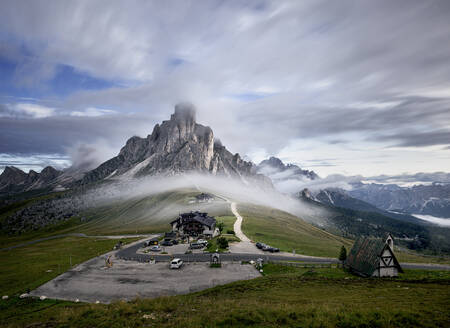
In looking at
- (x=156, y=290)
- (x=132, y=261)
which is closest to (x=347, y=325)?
(x=156, y=290)

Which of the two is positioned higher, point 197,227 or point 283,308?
point 283,308

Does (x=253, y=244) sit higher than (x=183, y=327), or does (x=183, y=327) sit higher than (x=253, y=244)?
(x=183, y=327)

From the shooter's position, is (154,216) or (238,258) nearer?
(238,258)

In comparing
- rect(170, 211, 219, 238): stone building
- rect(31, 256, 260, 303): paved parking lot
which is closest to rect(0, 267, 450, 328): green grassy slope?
rect(31, 256, 260, 303): paved parking lot

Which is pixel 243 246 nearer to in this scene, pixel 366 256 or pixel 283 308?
pixel 366 256

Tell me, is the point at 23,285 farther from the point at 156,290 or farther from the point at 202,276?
the point at 202,276

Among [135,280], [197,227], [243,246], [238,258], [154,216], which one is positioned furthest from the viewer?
[154,216]

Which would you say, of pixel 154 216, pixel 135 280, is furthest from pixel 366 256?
pixel 154 216
